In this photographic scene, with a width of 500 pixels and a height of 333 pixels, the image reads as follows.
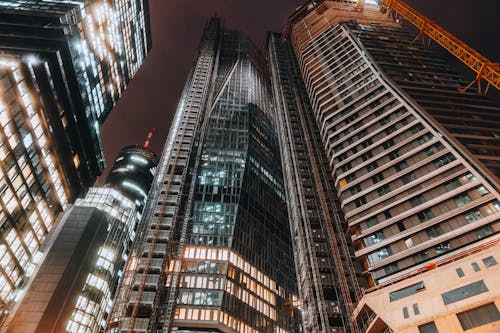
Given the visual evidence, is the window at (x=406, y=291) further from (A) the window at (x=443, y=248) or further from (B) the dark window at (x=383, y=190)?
(B) the dark window at (x=383, y=190)

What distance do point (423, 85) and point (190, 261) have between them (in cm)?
5982

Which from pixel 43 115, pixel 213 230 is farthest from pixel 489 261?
pixel 43 115

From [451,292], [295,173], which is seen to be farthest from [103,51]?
[451,292]

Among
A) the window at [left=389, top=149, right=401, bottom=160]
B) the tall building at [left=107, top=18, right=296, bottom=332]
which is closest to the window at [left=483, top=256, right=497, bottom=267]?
the window at [left=389, top=149, right=401, bottom=160]

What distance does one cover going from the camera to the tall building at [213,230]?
69.9 meters

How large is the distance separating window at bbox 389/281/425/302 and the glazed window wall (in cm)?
734

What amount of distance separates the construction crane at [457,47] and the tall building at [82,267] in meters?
91.8

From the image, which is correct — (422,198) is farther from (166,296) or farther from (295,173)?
(166,296)

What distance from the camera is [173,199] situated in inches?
3519

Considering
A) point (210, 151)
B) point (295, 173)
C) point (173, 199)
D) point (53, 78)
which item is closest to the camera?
point (53, 78)

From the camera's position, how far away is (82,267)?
8869 cm

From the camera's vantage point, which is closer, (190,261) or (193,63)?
(190,261)

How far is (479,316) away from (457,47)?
57.1 meters

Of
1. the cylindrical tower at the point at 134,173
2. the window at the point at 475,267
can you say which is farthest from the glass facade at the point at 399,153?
the cylindrical tower at the point at 134,173
